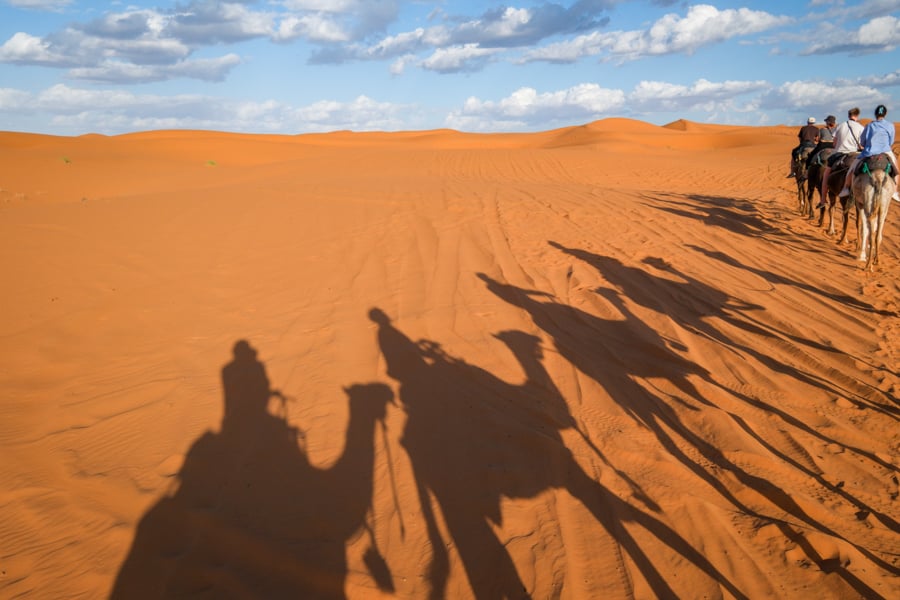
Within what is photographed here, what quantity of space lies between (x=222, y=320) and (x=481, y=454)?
385 centimetres

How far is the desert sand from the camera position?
3.37m

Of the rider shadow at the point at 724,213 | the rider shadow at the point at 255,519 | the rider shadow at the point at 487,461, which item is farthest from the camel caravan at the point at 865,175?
the rider shadow at the point at 255,519

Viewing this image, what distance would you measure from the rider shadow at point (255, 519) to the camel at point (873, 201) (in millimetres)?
8049

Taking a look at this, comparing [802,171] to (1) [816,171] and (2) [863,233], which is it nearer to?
(1) [816,171]

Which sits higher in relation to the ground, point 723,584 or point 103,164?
point 103,164

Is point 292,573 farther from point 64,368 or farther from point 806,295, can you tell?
point 806,295

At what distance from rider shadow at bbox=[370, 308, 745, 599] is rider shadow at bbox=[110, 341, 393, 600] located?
39cm

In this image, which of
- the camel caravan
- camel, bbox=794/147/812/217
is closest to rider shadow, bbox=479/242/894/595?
the camel caravan

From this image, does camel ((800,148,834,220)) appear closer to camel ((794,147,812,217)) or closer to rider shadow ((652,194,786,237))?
camel ((794,147,812,217))

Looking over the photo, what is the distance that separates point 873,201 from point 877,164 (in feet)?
1.76

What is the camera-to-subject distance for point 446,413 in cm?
491

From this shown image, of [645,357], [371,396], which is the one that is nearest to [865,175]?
[645,357]

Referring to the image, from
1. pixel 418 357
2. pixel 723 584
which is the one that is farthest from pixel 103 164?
pixel 723 584

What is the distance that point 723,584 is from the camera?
127 inches
